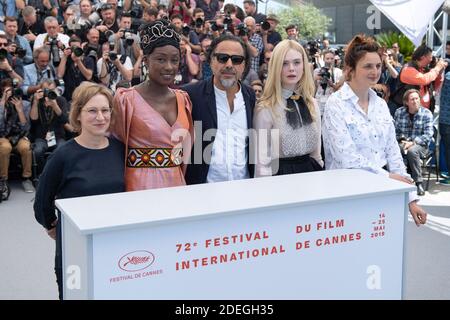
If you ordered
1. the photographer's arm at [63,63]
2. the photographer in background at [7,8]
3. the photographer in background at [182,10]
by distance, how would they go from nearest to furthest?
the photographer's arm at [63,63]
the photographer in background at [7,8]
the photographer in background at [182,10]

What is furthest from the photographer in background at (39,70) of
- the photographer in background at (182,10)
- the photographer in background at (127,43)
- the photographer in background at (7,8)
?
the photographer in background at (182,10)

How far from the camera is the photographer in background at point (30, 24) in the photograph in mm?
7750

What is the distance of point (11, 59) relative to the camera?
21.6 feet

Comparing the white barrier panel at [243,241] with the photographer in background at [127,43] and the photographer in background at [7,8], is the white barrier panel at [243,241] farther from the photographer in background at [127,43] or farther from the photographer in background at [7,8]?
the photographer in background at [7,8]

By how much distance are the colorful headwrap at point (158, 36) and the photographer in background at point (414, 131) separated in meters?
4.62

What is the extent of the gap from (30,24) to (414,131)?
5.35 m

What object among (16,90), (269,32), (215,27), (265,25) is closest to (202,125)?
(16,90)

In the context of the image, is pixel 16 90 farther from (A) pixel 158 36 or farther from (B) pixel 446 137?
(B) pixel 446 137

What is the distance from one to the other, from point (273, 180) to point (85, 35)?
605cm

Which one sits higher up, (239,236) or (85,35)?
(85,35)
